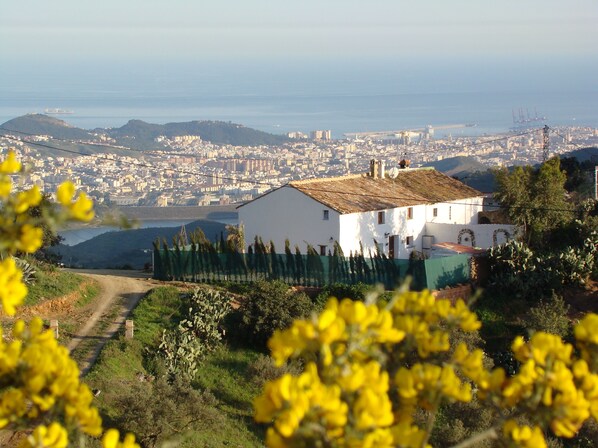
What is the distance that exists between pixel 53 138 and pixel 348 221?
64.4m

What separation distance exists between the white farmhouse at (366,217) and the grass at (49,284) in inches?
363

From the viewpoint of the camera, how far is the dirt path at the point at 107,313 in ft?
77.2

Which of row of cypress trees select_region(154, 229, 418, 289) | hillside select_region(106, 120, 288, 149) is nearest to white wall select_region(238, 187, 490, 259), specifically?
row of cypress trees select_region(154, 229, 418, 289)

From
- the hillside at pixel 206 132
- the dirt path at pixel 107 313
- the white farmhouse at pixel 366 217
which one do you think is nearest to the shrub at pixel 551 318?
the white farmhouse at pixel 366 217

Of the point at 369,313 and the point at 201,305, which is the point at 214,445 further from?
the point at 369,313

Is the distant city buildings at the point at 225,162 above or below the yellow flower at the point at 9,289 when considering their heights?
below

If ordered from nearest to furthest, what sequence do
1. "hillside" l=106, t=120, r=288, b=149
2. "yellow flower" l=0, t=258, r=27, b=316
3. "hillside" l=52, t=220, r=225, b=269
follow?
"yellow flower" l=0, t=258, r=27, b=316
"hillside" l=52, t=220, r=225, b=269
"hillside" l=106, t=120, r=288, b=149

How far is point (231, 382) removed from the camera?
2403cm

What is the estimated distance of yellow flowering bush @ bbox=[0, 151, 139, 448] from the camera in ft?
17.2

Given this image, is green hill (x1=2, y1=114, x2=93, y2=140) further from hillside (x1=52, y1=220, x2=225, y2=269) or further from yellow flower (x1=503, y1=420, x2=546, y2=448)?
yellow flower (x1=503, y1=420, x2=546, y2=448)

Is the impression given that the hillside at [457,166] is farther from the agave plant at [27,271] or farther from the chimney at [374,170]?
the agave plant at [27,271]

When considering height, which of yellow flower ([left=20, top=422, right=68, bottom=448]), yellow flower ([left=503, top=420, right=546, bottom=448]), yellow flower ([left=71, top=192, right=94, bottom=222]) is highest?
yellow flower ([left=71, top=192, right=94, bottom=222])

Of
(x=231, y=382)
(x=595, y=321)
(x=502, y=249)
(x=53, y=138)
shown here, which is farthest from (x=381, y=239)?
(x=53, y=138)

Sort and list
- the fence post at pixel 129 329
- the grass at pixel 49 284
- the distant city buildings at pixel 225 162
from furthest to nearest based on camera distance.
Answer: the distant city buildings at pixel 225 162 → the grass at pixel 49 284 → the fence post at pixel 129 329
